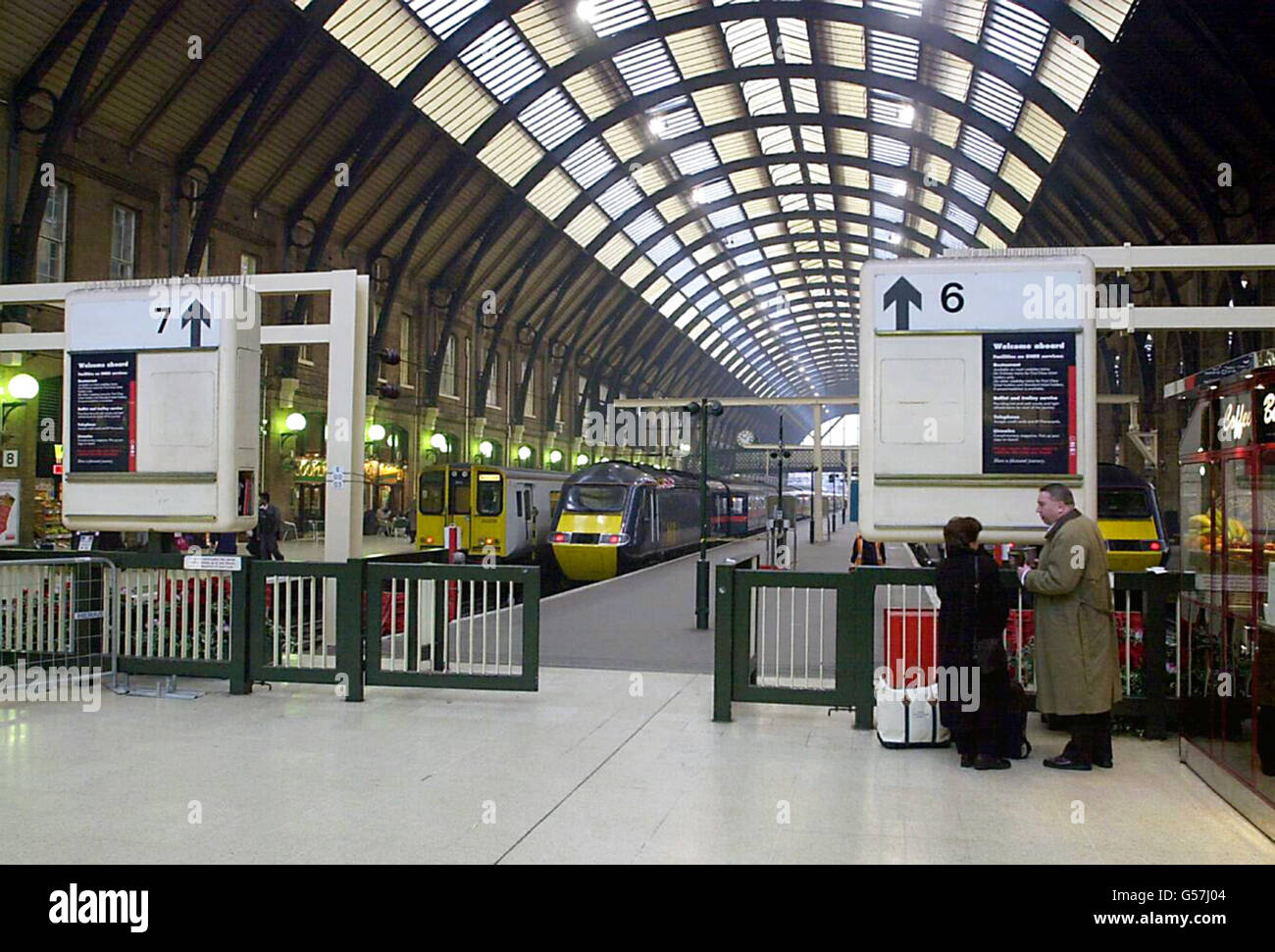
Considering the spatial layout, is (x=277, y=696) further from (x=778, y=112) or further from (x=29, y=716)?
(x=778, y=112)

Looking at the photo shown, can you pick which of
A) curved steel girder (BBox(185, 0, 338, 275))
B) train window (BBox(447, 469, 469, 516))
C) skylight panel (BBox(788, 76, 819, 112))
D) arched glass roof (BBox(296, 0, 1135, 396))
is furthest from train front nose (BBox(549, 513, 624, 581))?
skylight panel (BBox(788, 76, 819, 112))

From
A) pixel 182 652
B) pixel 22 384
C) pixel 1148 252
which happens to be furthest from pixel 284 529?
pixel 1148 252

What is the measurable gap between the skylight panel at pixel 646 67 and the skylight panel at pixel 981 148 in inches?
406

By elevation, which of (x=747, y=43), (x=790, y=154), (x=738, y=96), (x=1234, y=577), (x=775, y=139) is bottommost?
(x=1234, y=577)

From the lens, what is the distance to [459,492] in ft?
82.7

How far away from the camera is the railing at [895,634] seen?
6.91 meters

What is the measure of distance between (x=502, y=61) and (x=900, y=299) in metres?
25.5

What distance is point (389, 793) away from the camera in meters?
5.52

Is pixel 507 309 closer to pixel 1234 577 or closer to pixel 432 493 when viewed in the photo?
pixel 432 493

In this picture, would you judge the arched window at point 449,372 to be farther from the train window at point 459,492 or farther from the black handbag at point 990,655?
the black handbag at point 990,655

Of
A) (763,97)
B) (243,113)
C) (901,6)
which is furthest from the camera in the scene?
(763,97)

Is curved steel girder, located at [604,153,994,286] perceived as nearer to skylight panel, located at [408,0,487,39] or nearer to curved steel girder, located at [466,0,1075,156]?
curved steel girder, located at [466,0,1075,156]

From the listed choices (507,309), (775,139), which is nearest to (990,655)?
(507,309)

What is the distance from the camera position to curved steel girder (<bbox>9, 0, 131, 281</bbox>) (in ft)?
62.2
